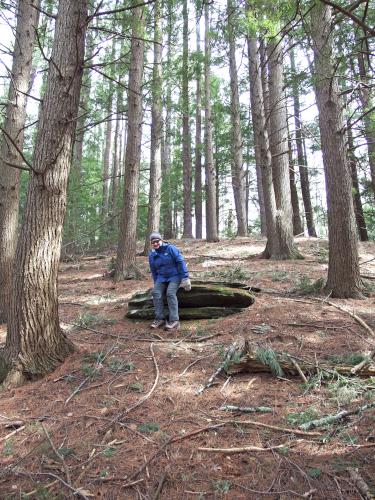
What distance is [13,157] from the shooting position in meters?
7.22

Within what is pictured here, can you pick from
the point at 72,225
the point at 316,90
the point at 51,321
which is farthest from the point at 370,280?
the point at 72,225

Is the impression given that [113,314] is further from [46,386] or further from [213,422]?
[213,422]

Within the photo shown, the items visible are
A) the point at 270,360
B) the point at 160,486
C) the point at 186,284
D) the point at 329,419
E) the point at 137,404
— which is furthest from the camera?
the point at 186,284

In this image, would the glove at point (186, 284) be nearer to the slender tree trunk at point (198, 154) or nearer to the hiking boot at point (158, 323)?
the hiking boot at point (158, 323)

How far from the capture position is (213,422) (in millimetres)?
3539

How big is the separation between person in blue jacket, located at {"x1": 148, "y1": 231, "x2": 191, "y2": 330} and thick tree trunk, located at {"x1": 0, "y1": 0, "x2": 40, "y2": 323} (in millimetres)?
2680

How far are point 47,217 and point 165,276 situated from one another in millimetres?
2728

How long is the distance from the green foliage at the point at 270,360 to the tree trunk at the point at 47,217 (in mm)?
2584

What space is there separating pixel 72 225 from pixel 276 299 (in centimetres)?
1138

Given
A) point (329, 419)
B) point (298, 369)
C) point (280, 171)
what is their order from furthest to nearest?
point (280, 171), point (298, 369), point (329, 419)

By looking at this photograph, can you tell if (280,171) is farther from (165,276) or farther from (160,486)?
(160,486)

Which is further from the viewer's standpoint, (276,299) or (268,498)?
(276,299)

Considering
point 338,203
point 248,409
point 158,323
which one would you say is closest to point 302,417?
point 248,409

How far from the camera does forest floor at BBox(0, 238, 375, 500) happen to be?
2.77 metres
